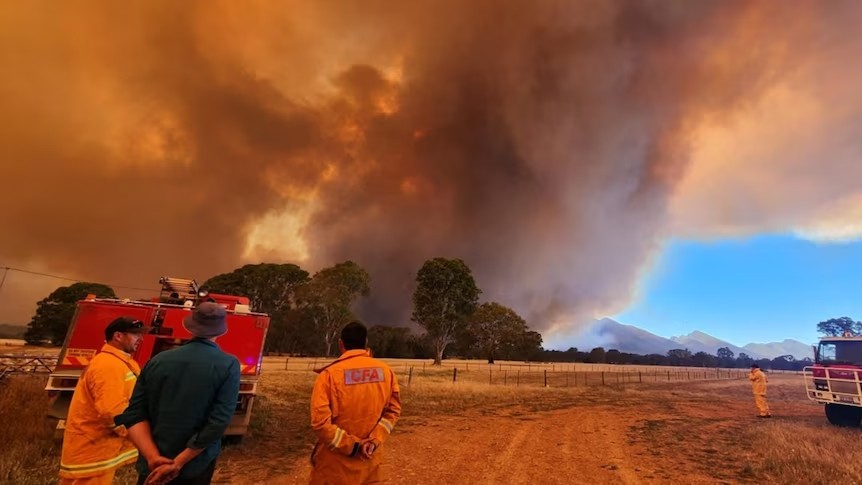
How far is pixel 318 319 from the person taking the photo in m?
52.6

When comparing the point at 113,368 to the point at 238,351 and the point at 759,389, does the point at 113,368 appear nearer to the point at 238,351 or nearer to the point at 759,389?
the point at 238,351

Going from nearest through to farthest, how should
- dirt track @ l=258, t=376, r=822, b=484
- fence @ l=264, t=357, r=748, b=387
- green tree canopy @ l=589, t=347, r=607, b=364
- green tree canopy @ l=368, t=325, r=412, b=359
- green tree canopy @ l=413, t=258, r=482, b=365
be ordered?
dirt track @ l=258, t=376, r=822, b=484 → fence @ l=264, t=357, r=748, b=387 → green tree canopy @ l=413, t=258, r=482, b=365 → green tree canopy @ l=368, t=325, r=412, b=359 → green tree canopy @ l=589, t=347, r=607, b=364

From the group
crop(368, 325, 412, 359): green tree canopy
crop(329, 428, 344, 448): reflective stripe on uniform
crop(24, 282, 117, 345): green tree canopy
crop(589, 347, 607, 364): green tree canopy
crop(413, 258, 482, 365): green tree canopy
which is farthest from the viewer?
crop(589, 347, 607, 364): green tree canopy

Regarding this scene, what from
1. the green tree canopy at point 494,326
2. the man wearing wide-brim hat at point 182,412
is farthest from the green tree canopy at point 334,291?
the man wearing wide-brim hat at point 182,412

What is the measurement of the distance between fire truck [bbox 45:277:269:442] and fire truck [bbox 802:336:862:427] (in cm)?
1810

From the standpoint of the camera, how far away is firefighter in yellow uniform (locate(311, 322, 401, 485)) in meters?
3.57

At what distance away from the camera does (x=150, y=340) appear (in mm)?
8156

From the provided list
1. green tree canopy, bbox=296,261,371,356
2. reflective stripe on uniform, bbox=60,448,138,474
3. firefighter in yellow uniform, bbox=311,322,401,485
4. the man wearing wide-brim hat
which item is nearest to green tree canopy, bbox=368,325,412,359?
green tree canopy, bbox=296,261,371,356

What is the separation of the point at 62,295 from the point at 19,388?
63.2 metres

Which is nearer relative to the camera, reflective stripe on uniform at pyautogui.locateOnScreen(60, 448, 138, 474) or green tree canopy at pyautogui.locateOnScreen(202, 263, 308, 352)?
reflective stripe on uniform at pyautogui.locateOnScreen(60, 448, 138, 474)

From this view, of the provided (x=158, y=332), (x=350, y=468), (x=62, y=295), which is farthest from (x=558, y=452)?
(x=62, y=295)

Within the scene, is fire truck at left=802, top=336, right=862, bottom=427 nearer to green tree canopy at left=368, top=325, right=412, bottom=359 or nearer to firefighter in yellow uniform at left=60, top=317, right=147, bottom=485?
firefighter in yellow uniform at left=60, top=317, right=147, bottom=485

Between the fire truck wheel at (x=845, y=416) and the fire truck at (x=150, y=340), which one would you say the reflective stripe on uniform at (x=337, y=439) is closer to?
the fire truck at (x=150, y=340)

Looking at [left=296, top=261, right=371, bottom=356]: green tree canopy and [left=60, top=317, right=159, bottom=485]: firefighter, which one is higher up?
[left=296, top=261, right=371, bottom=356]: green tree canopy
